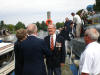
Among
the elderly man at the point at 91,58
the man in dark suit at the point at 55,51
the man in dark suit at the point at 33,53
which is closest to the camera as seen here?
the elderly man at the point at 91,58

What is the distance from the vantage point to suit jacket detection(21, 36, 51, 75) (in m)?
3.68

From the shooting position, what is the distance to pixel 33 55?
3668 mm

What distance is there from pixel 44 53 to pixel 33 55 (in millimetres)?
246

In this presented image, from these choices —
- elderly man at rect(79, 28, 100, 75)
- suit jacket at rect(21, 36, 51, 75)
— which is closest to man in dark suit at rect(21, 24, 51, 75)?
suit jacket at rect(21, 36, 51, 75)

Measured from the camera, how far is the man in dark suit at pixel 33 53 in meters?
3.68

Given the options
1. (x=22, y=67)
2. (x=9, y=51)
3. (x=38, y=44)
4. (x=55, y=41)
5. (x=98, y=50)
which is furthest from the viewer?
(x=9, y=51)

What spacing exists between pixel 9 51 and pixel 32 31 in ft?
15.7

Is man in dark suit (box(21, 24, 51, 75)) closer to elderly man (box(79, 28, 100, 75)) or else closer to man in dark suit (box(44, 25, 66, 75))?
man in dark suit (box(44, 25, 66, 75))

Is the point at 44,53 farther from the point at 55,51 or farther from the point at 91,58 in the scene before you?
the point at 91,58

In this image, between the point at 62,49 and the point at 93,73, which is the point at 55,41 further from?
the point at 93,73

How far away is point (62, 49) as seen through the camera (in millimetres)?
4801

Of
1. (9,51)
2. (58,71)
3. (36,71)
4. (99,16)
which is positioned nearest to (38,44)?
(36,71)

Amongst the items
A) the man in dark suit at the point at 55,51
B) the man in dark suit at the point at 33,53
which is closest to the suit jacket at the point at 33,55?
the man in dark suit at the point at 33,53

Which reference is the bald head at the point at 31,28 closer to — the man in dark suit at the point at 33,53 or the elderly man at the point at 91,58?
the man in dark suit at the point at 33,53
